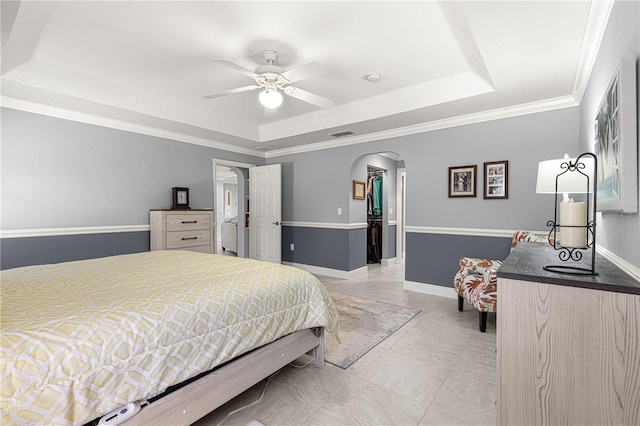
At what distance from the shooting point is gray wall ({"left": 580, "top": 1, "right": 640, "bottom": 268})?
4.04 ft

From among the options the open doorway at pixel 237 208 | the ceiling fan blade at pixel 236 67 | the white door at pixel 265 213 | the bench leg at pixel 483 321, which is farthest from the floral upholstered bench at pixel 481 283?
the open doorway at pixel 237 208

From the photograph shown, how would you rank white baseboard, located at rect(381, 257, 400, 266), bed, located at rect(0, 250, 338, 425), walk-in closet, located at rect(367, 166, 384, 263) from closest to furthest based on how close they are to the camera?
bed, located at rect(0, 250, 338, 425)
white baseboard, located at rect(381, 257, 400, 266)
walk-in closet, located at rect(367, 166, 384, 263)

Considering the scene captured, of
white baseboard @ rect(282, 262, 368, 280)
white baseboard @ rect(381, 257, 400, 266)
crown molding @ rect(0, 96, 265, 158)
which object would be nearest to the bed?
crown molding @ rect(0, 96, 265, 158)

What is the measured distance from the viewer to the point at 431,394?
1927mm

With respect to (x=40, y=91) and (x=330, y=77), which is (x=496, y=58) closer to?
(x=330, y=77)

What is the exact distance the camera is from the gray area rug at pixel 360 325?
2.43 metres

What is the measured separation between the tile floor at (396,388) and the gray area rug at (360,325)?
0.09 meters

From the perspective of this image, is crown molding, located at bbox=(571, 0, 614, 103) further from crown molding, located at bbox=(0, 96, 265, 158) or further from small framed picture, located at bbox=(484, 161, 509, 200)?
crown molding, located at bbox=(0, 96, 265, 158)

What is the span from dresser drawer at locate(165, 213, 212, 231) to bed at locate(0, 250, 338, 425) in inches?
71.4

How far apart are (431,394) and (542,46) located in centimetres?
251

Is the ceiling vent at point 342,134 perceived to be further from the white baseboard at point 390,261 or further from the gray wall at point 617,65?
the gray wall at point 617,65

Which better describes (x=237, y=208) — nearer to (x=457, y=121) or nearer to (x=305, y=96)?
(x=305, y=96)

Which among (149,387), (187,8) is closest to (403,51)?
(187,8)

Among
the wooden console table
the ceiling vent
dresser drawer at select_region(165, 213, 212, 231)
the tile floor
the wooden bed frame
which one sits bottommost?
the tile floor
